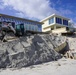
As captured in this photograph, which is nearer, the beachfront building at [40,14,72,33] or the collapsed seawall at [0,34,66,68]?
the collapsed seawall at [0,34,66,68]

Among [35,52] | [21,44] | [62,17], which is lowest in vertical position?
[35,52]

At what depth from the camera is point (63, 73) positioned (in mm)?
9609

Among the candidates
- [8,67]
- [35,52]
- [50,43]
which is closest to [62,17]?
[50,43]

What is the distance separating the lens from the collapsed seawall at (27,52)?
40.0 feet

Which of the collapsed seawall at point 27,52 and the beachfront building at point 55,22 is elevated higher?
the beachfront building at point 55,22

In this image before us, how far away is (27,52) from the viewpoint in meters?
13.8

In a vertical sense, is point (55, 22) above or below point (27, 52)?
above

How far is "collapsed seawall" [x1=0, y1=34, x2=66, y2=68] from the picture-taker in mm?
12198

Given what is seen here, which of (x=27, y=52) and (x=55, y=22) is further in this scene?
(x=55, y=22)

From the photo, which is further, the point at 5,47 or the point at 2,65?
the point at 5,47

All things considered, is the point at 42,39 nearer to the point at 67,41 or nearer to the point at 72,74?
the point at 67,41

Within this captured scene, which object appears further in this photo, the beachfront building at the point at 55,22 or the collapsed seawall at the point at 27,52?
the beachfront building at the point at 55,22

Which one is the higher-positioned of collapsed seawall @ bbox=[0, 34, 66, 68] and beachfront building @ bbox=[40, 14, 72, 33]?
beachfront building @ bbox=[40, 14, 72, 33]

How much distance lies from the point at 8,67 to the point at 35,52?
12.9 feet
